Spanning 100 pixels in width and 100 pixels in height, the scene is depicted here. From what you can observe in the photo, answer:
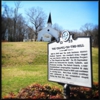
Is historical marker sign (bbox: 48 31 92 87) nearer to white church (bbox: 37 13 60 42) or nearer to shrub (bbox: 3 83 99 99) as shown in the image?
white church (bbox: 37 13 60 42)

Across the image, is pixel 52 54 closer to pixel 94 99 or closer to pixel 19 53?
Result: pixel 19 53

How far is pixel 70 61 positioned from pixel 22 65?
5.50 feet

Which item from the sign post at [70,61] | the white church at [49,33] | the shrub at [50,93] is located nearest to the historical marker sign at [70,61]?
the sign post at [70,61]

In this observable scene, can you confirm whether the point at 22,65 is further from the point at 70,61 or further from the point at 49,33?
the point at 70,61

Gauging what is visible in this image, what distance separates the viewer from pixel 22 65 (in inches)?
286

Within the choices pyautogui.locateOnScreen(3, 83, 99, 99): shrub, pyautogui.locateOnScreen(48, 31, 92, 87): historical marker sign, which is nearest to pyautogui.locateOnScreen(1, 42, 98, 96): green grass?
pyautogui.locateOnScreen(3, 83, 99, 99): shrub

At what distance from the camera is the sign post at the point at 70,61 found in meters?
6.14

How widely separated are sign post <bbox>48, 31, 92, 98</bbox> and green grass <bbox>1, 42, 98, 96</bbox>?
27 cm

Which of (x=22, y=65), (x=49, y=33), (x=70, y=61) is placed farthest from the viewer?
(x=22, y=65)

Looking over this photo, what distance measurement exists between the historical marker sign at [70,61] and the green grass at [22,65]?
0.27m

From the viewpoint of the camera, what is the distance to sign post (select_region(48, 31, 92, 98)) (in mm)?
6137

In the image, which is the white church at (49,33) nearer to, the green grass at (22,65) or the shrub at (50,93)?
the green grass at (22,65)

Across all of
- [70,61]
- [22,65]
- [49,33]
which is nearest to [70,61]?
[70,61]

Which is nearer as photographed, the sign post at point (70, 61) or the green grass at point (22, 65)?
the sign post at point (70, 61)
